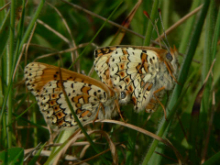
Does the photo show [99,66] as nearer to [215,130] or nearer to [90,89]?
[90,89]

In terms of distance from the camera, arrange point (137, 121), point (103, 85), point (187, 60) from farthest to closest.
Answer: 1. point (103, 85)
2. point (137, 121)
3. point (187, 60)

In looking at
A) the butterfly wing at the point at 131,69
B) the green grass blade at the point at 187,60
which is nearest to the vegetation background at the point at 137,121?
the green grass blade at the point at 187,60

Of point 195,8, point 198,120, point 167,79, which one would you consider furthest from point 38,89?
point 195,8

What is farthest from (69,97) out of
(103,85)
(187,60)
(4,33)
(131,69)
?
(187,60)

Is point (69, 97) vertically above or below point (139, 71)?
below

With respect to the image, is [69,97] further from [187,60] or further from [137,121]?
[187,60]

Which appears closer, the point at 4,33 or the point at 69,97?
the point at 4,33

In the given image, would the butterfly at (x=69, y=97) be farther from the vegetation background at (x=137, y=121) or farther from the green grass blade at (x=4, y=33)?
the green grass blade at (x=4, y=33)

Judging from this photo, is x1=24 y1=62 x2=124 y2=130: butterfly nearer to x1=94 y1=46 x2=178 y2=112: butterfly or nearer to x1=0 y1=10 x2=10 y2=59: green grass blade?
x1=94 y1=46 x2=178 y2=112: butterfly
